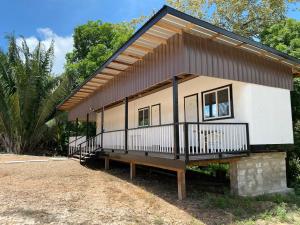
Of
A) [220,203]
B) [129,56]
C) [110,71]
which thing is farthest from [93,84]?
[220,203]

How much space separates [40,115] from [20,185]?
Answer: 1384 cm

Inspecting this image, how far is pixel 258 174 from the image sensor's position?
34.1ft

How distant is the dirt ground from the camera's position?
730 cm

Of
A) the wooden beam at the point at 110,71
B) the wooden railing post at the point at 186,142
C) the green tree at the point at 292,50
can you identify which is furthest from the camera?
the wooden beam at the point at 110,71

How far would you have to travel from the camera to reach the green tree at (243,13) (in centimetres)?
2492

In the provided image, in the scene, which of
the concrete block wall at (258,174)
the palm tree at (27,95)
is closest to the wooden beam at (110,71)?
the concrete block wall at (258,174)

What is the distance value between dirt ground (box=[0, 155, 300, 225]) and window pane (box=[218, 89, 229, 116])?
121 inches

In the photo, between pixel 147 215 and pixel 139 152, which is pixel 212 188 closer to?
pixel 139 152

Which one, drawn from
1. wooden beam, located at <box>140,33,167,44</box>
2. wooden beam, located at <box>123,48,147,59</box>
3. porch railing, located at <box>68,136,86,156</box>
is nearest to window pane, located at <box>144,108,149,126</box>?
wooden beam, located at <box>123,48,147,59</box>

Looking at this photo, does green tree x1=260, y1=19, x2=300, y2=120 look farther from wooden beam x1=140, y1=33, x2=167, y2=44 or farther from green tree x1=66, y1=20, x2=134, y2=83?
green tree x1=66, y1=20, x2=134, y2=83

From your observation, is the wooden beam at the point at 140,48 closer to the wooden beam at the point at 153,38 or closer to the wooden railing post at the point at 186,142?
the wooden beam at the point at 153,38

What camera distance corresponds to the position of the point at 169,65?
31.1ft

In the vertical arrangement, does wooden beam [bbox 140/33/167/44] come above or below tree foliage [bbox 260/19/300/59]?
below

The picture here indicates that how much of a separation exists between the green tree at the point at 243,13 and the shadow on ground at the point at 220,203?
58.3 ft
